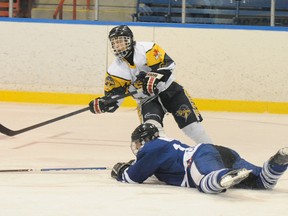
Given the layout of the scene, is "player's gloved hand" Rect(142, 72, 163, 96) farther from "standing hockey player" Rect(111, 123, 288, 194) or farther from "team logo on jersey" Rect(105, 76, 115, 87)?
"standing hockey player" Rect(111, 123, 288, 194)

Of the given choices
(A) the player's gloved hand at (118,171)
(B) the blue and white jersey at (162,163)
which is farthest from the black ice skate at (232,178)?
(A) the player's gloved hand at (118,171)

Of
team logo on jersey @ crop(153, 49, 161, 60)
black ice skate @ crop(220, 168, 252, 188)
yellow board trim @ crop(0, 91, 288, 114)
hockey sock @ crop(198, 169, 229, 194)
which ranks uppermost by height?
team logo on jersey @ crop(153, 49, 161, 60)

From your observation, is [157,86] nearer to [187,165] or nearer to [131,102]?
[187,165]

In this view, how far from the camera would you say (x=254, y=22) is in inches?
371

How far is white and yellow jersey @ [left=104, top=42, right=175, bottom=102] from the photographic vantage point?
16.9 ft

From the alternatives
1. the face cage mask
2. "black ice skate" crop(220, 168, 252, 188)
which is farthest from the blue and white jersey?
the face cage mask

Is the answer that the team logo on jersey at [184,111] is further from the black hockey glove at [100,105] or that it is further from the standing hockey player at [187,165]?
the standing hockey player at [187,165]

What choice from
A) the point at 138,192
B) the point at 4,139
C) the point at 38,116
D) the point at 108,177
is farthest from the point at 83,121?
the point at 138,192

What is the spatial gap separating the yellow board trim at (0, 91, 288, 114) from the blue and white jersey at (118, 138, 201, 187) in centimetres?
475

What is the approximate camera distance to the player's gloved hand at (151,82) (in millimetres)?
4949

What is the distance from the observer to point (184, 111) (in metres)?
5.13

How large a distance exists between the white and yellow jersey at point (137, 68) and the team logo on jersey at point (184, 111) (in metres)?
0.16

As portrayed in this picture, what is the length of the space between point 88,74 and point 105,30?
53 centimetres

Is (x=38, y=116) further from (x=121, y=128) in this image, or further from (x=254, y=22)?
(x=254, y=22)
